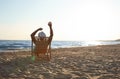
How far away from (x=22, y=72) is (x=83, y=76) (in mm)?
2055

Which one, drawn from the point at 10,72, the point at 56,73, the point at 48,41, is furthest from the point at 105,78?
the point at 48,41

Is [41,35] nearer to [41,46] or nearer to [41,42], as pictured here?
[41,42]

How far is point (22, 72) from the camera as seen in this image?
23.4 ft

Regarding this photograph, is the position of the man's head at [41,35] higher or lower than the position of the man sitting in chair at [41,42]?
higher

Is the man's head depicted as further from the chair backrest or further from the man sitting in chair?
the chair backrest

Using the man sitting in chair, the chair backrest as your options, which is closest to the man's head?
the man sitting in chair

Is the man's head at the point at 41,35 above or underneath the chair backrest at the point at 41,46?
above

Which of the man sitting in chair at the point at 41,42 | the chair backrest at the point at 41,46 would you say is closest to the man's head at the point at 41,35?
the man sitting in chair at the point at 41,42

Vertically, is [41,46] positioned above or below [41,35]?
below

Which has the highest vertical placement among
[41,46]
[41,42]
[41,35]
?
[41,35]

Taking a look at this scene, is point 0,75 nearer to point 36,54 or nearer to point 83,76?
point 83,76

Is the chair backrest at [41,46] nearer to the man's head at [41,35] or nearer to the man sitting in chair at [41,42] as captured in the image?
the man sitting in chair at [41,42]

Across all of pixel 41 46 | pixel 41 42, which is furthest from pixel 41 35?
pixel 41 46

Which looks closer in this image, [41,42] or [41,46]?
[41,42]
